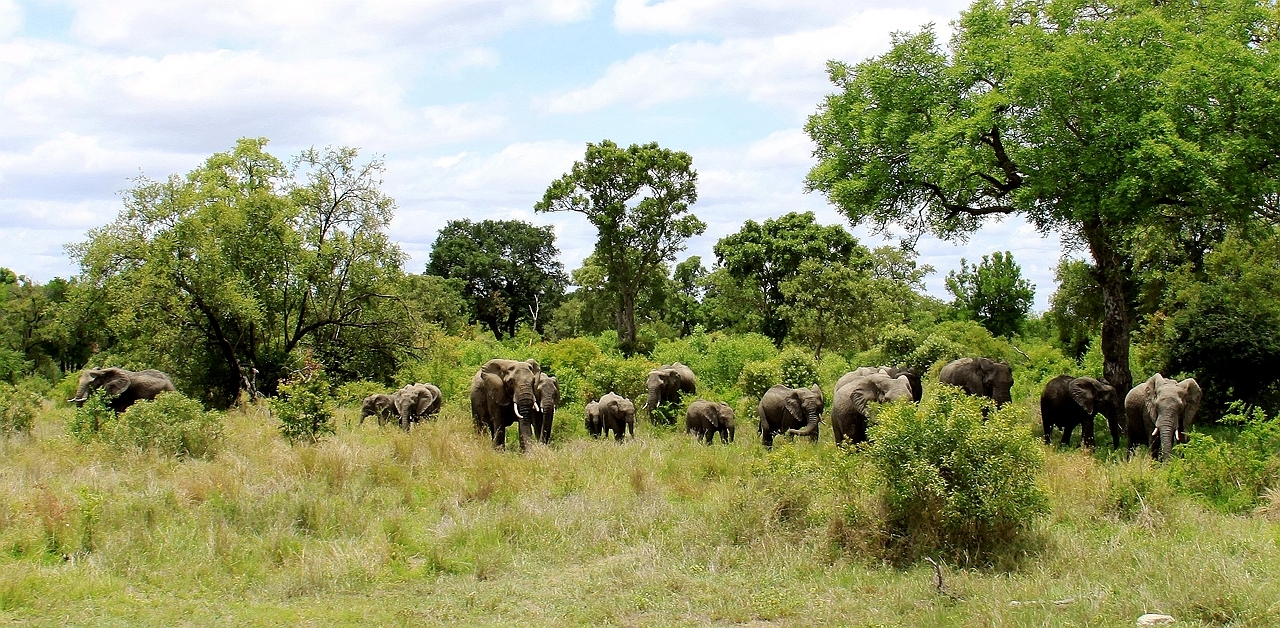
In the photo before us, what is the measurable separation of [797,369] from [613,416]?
5.44 metres

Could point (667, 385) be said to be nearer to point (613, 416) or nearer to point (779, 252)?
point (613, 416)

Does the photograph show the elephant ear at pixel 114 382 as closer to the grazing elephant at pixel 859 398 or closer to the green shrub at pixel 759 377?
the green shrub at pixel 759 377

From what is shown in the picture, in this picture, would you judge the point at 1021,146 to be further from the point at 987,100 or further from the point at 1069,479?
the point at 1069,479

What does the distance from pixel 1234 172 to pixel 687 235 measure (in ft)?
96.5

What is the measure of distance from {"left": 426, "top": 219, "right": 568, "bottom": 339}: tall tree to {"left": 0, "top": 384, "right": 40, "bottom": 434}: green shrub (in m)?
45.9

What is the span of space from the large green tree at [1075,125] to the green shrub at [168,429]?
12.8m

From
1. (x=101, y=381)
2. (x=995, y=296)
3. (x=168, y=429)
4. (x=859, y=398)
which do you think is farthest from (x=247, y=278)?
(x=995, y=296)

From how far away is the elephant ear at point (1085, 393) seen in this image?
1698 cm

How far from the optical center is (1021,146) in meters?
17.9

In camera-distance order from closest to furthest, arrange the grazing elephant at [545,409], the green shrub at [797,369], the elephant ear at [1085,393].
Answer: the elephant ear at [1085,393] → the grazing elephant at [545,409] → the green shrub at [797,369]

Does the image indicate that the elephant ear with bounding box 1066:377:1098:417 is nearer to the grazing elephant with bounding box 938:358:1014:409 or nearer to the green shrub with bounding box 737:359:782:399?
the grazing elephant with bounding box 938:358:1014:409

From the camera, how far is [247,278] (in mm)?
24859

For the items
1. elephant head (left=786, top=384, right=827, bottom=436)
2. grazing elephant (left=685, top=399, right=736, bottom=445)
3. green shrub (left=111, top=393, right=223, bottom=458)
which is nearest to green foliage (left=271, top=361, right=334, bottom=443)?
green shrub (left=111, top=393, right=223, bottom=458)

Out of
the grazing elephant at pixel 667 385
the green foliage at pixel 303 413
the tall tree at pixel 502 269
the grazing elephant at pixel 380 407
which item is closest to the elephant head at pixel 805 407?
the grazing elephant at pixel 667 385
